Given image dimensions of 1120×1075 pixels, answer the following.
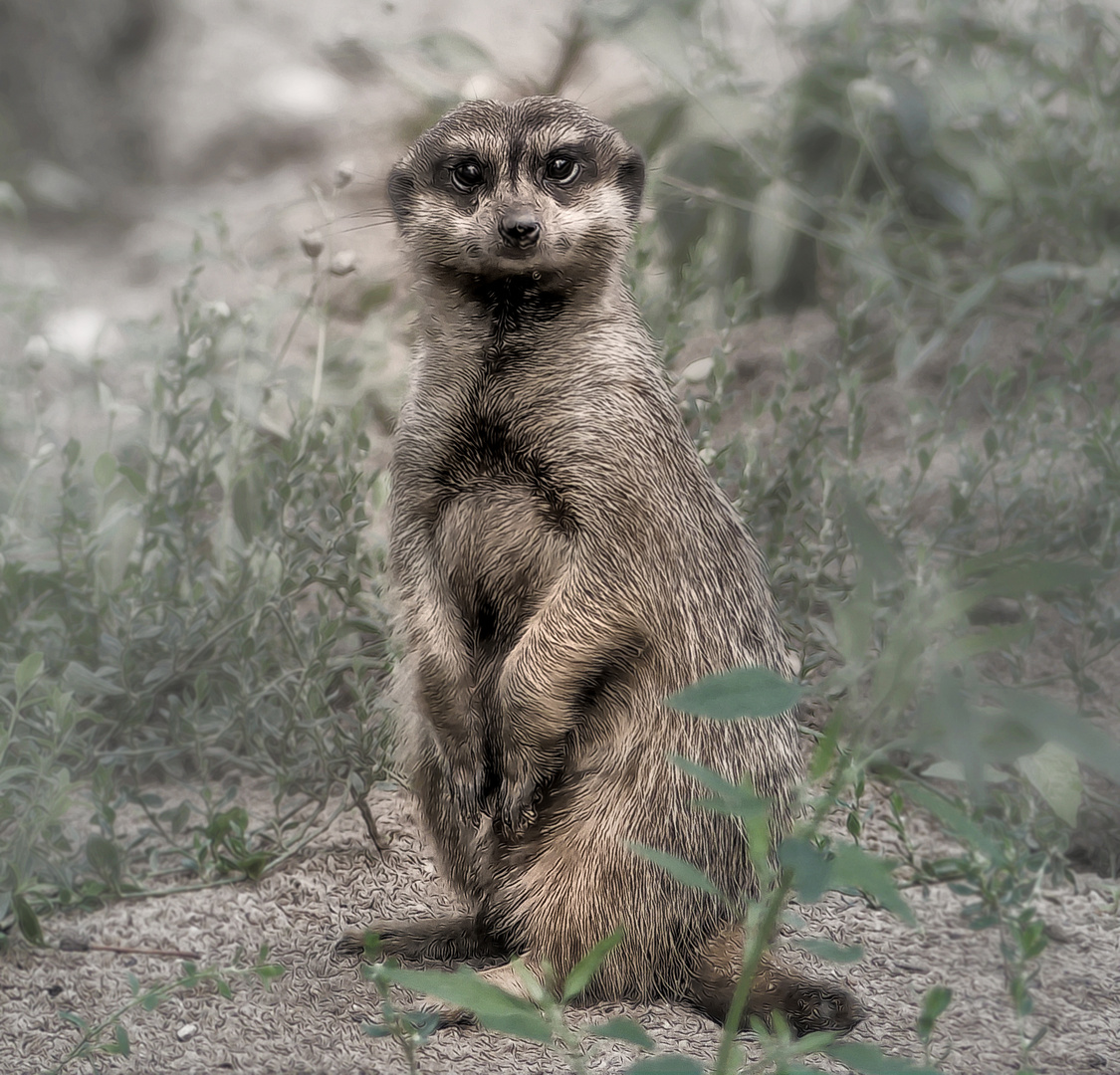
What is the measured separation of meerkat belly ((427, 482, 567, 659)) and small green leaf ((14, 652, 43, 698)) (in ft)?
2.34

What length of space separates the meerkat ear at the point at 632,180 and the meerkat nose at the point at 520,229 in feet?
0.92

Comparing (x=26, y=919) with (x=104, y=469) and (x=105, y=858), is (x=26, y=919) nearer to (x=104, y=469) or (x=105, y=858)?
(x=105, y=858)

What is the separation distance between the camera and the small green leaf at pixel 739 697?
1158 mm

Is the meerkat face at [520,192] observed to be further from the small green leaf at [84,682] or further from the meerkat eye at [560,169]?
the small green leaf at [84,682]

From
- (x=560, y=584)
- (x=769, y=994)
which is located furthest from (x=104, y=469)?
(x=769, y=994)

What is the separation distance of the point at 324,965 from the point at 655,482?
92cm

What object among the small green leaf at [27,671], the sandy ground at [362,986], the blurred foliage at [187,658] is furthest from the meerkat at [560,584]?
the small green leaf at [27,671]

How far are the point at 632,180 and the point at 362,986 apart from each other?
4.50ft

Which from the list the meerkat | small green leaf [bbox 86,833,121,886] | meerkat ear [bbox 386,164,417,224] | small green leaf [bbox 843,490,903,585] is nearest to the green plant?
the meerkat

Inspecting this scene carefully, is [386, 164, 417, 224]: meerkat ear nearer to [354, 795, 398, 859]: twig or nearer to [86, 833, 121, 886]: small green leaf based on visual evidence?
[354, 795, 398, 859]: twig

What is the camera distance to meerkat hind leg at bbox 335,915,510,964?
2.00m

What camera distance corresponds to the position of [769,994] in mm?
1714

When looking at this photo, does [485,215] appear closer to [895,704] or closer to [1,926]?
[895,704]

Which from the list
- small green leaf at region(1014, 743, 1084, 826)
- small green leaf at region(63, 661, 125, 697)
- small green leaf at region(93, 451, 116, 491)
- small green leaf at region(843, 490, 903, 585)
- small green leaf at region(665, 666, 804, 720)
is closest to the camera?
small green leaf at region(843, 490, 903, 585)
